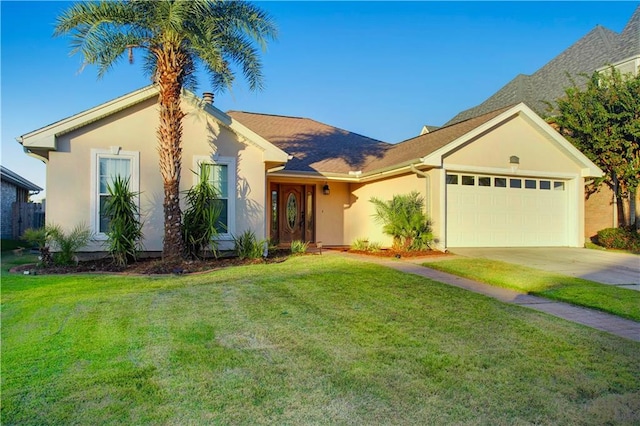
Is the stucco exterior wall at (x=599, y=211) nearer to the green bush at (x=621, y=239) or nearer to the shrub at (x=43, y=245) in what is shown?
the green bush at (x=621, y=239)

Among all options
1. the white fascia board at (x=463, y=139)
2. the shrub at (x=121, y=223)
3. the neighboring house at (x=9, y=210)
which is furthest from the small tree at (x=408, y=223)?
the neighboring house at (x=9, y=210)

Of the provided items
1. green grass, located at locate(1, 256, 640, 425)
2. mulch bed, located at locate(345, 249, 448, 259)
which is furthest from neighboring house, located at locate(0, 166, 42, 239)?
mulch bed, located at locate(345, 249, 448, 259)

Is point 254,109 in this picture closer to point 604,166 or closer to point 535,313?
point 604,166

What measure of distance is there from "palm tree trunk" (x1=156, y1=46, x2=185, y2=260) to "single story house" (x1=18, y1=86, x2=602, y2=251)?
1.24 m

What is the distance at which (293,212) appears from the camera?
1559 cm

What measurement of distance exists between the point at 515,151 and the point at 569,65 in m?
11.0

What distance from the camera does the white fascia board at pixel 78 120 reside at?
9867 mm

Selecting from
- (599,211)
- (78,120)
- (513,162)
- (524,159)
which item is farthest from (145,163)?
(599,211)

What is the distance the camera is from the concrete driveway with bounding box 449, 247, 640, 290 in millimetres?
8883

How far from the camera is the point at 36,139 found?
9883 millimetres

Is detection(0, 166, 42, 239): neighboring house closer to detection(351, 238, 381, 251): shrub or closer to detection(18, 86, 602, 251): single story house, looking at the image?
detection(18, 86, 602, 251): single story house

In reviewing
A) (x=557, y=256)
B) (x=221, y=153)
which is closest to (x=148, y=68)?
(x=221, y=153)

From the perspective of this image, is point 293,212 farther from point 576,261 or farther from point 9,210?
point 9,210

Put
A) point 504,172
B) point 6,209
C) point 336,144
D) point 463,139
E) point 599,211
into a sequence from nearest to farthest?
1. point 463,139
2. point 504,172
3. point 599,211
4. point 336,144
5. point 6,209
